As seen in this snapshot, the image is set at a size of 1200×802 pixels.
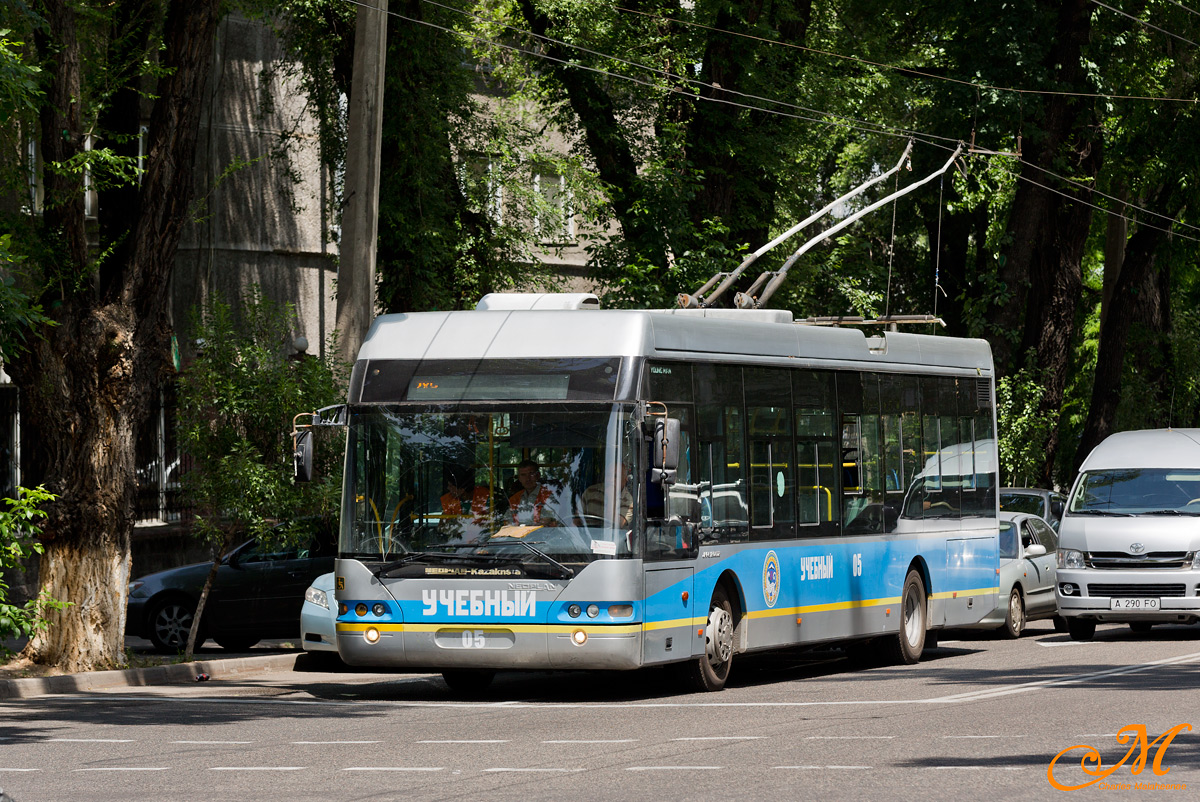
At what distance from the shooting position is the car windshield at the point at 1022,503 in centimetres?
2455

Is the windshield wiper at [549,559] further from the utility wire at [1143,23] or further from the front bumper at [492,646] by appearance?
the utility wire at [1143,23]

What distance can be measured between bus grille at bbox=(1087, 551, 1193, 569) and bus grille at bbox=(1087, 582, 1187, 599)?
0.21 m

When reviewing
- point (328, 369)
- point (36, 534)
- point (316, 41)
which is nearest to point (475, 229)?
point (316, 41)

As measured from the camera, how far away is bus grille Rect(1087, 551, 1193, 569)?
18.7 meters

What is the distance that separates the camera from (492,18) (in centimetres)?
2909

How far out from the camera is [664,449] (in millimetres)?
13156

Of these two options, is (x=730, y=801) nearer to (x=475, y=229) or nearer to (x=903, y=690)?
(x=903, y=690)

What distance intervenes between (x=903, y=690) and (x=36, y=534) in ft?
27.7

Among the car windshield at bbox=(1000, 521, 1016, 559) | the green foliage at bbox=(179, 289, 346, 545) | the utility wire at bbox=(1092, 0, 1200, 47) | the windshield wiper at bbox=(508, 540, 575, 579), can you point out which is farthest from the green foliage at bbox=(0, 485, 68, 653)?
the utility wire at bbox=(1092, 0, 1200, 47)

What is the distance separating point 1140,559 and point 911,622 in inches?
115

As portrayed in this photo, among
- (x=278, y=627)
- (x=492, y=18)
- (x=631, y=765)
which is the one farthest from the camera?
(x=492, y=18)

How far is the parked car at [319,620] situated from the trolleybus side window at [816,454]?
15.1ft

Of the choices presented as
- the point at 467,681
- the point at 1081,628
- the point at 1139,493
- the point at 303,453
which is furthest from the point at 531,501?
the point at 1139,493

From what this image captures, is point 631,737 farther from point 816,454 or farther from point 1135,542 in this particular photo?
point 1135,542
